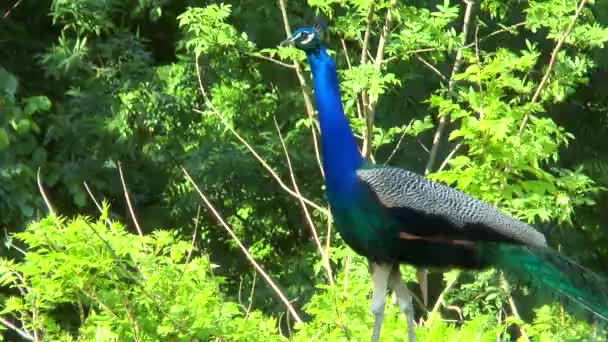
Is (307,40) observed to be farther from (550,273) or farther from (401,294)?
(550,273)

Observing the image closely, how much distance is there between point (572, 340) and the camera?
4801mm

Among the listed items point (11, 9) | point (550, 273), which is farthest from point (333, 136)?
point (11, 9)

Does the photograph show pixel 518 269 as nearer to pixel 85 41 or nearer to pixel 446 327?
pixel 446 327

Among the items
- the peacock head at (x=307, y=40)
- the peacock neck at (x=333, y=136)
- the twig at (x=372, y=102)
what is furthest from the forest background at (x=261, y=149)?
the peacock head at (x=307, y=40)

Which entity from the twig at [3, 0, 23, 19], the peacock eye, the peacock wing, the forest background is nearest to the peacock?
the peacock wing

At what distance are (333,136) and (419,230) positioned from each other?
0.41 m

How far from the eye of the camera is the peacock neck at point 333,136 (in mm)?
4438

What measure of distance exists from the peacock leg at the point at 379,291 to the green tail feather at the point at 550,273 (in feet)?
1.04

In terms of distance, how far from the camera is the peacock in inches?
173

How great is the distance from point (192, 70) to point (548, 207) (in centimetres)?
337

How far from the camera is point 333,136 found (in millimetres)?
4508

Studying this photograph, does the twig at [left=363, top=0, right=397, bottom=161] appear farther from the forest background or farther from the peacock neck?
the peacock neck

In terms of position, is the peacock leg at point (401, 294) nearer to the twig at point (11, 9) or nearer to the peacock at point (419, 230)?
the peacock at point (419, 230)

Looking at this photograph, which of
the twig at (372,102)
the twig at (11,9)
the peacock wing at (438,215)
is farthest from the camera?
the twig at (11,9)
